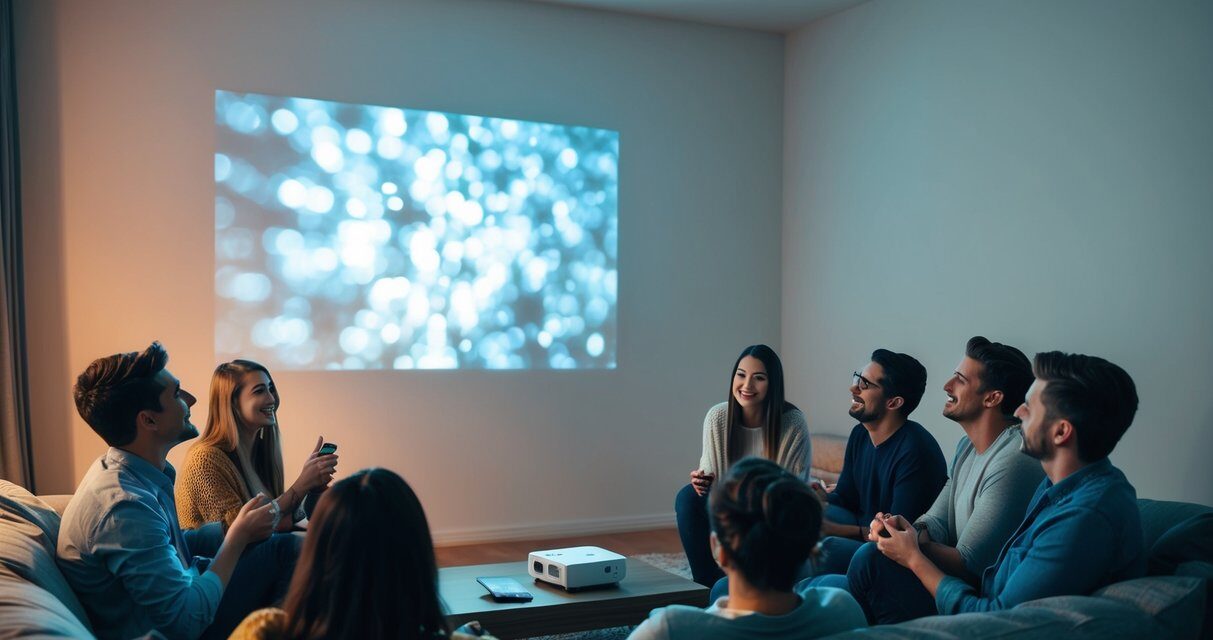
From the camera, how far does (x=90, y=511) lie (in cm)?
212

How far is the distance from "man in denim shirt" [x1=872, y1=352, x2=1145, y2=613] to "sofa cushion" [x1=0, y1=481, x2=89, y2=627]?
183 centimetres

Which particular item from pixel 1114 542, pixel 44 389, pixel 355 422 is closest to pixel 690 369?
pixel 355 422

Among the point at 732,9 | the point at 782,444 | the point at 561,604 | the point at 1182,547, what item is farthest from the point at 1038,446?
the point at 732,9

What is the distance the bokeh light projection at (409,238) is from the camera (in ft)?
15.9

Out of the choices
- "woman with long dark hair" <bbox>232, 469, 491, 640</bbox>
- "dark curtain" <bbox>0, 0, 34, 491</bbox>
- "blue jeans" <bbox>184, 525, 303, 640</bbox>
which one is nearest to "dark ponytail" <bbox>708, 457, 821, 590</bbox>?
"woman with long dark hair" <bbox>232, 469, 491, 640</bbox>

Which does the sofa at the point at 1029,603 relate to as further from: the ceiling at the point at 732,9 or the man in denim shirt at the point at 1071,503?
the ceiling at the point at 732,9

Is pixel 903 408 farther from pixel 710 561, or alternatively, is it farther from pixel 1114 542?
pixel 1114 542

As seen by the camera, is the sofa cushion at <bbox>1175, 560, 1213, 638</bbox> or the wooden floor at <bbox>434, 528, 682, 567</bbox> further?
the wooden floor at <bbox>434, 528, 682, 567</bbox>

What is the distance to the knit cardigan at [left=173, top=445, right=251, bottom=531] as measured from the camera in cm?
302

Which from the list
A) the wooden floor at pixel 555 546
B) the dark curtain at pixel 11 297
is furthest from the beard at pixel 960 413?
the dark curtain at pixel 11 297

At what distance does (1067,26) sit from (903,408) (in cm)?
209

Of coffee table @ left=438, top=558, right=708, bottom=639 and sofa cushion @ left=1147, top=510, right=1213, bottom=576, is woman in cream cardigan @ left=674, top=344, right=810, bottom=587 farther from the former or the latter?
sofa cushion @ left=1147, top=510, right=1213, bottom=576

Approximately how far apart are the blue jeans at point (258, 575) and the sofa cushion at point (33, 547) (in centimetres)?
48

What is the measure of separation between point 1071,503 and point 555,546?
3.50m
